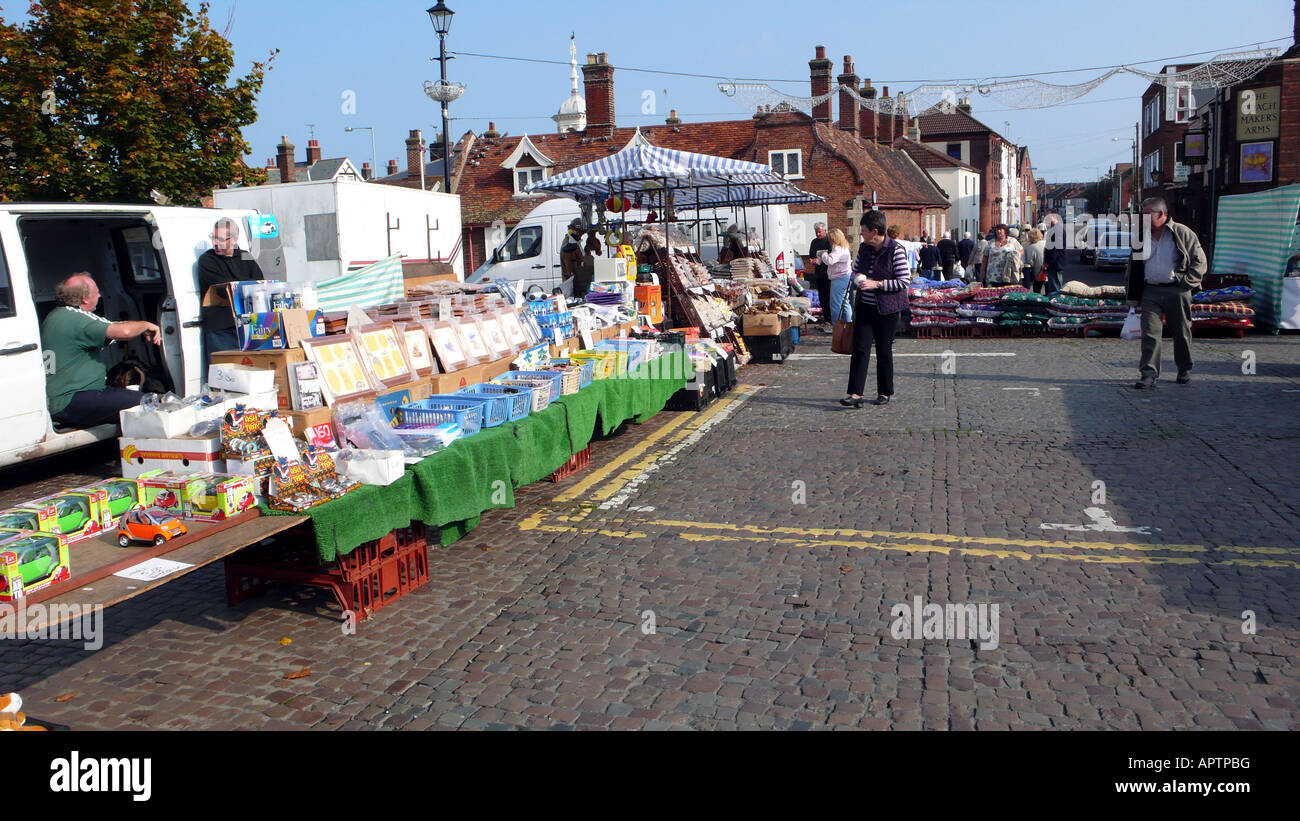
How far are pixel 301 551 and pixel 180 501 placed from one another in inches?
34.9

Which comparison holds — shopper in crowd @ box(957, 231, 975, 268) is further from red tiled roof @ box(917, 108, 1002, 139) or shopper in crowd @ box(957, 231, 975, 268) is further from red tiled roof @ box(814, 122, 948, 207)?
red tiled roof @ box(917, 108, 1002, 139)

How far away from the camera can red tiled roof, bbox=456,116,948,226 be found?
129 ft

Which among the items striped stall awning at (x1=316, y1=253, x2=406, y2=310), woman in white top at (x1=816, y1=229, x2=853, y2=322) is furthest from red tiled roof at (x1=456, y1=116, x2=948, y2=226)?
striped stall awning at (x1=316, y1=253, x2=406, y2=310)

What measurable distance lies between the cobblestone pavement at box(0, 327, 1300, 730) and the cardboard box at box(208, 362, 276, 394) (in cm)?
119

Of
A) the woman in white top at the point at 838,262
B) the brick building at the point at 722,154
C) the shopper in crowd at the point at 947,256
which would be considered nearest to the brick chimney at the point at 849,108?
the brick building at the point at 722,154

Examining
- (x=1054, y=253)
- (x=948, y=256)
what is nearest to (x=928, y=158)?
(x=948, y=256)

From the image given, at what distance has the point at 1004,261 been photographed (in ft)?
59.3

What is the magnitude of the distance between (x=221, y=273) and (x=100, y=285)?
1.89 metres

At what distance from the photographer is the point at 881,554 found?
19.2 ft

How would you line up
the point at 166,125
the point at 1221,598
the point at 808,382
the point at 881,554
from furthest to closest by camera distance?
the point at 166,125
the point at 808,382
the point at 881,554
the point at 1221,598

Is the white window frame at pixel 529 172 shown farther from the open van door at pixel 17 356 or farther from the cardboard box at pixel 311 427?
the cardboard box at pixel 311 427

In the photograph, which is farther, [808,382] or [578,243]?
[578,243]

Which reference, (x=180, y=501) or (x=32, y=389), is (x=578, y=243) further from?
(x=180, y=501)
